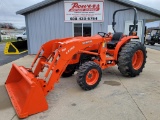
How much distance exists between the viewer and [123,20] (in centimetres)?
1093

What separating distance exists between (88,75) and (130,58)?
1.60 metres

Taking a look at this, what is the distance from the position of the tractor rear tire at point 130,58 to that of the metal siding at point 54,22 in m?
5.71

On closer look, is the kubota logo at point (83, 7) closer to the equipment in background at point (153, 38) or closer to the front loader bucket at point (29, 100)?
the front loader bucket at point (29, 100)

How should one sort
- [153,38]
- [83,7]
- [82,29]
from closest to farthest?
[83,7] → [82,29] → [153,38]

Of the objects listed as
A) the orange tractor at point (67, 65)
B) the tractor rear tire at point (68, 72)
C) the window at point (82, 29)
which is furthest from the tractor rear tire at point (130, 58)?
the window at point (82, 29)

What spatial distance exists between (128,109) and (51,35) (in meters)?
8.53

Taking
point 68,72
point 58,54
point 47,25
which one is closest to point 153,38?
point 47,25

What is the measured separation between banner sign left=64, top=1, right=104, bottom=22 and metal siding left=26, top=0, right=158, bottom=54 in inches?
10.3

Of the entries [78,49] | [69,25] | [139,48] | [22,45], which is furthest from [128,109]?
[22,45]

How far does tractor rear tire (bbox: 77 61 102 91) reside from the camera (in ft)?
13.6

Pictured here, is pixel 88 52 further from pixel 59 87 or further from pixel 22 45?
pixel 22 45

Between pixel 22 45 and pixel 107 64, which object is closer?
pixel 107 64

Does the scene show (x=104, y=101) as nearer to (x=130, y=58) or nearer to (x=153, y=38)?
(x=130, y=58)

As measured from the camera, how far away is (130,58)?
509 cm
